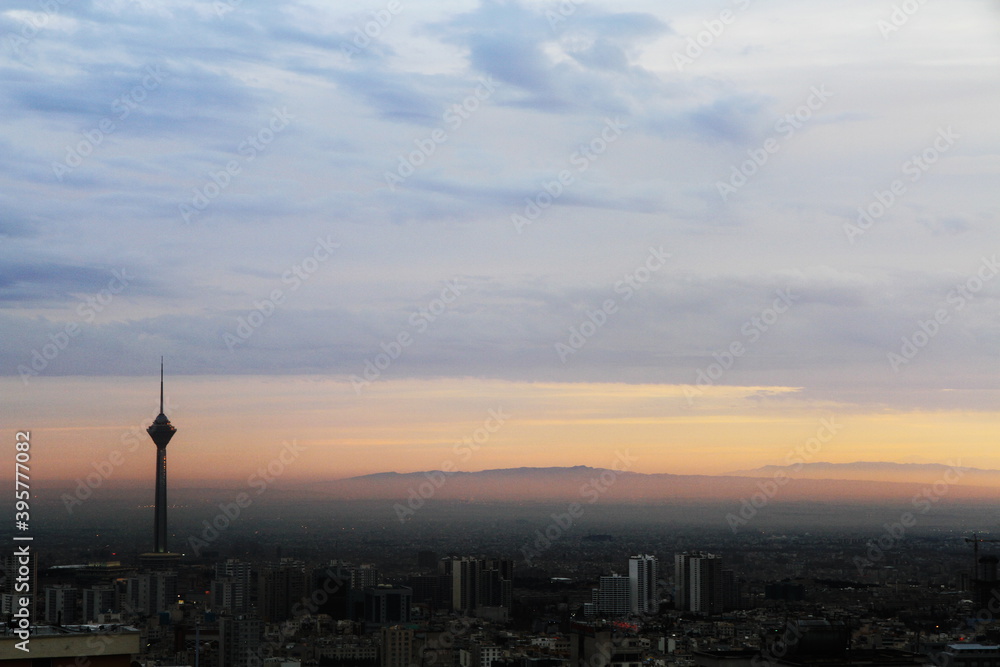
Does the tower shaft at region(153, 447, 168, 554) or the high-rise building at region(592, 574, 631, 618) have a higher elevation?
the tower shaft at region(153, 447, 168, 554)

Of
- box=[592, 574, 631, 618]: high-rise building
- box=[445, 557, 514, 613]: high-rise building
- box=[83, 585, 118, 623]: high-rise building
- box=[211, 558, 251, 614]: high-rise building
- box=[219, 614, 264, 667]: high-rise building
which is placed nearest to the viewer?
box=[219, 614, 264, 667]: high-rise building

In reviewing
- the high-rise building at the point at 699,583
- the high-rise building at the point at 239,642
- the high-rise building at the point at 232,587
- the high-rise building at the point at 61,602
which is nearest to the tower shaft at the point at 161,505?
the high-rise building at the point at 232,587

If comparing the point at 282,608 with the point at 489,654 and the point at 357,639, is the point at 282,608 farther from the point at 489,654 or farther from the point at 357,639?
the point at 489,654

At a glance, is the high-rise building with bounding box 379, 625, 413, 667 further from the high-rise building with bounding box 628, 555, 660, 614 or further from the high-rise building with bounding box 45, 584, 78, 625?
the high-rise building with bounding box 628, 555, 660, 614

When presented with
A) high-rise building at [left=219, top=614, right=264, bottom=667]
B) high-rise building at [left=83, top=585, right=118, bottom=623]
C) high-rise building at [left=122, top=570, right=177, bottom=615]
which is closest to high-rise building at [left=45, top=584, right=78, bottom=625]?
high-rise building at [left=83, top=585, right=118, bottom=623]

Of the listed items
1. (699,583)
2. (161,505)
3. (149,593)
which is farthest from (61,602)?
(161,505)

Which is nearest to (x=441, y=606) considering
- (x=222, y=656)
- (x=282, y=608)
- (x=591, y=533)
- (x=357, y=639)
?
(x=282, y=608)

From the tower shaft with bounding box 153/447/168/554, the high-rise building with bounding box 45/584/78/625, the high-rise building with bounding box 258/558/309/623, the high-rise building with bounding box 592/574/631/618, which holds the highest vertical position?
the tower shaft with bounding box 153/447/168/554
